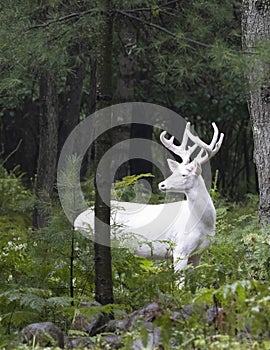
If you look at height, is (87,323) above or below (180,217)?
below

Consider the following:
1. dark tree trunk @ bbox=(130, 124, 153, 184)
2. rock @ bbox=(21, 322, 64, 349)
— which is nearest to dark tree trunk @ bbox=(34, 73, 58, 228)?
dark tree trunk @ bbox=(130, 124, 153, 184)

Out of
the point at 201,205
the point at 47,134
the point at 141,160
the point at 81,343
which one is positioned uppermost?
the point at 47,134

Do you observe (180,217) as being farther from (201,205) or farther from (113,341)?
(113,341)

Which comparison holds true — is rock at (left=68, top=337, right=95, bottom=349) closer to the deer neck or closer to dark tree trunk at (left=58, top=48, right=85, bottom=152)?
the deer neck

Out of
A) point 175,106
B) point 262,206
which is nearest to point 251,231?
point 262,206

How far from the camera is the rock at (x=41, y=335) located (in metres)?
5.86

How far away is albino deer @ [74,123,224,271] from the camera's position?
9.68 metres

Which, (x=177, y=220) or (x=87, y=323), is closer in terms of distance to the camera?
(x=87, y=323)

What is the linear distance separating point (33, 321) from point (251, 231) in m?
2.79

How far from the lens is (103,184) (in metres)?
7.11

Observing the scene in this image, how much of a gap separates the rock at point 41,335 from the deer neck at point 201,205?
3895 millimetres

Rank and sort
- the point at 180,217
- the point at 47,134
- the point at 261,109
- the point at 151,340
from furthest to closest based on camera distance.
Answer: the point at 47,134, the point at 180,217, the point at 261,109, the point at 151,340

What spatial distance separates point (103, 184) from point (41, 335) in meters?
1.60

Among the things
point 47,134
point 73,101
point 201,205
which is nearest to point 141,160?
point 73,101
